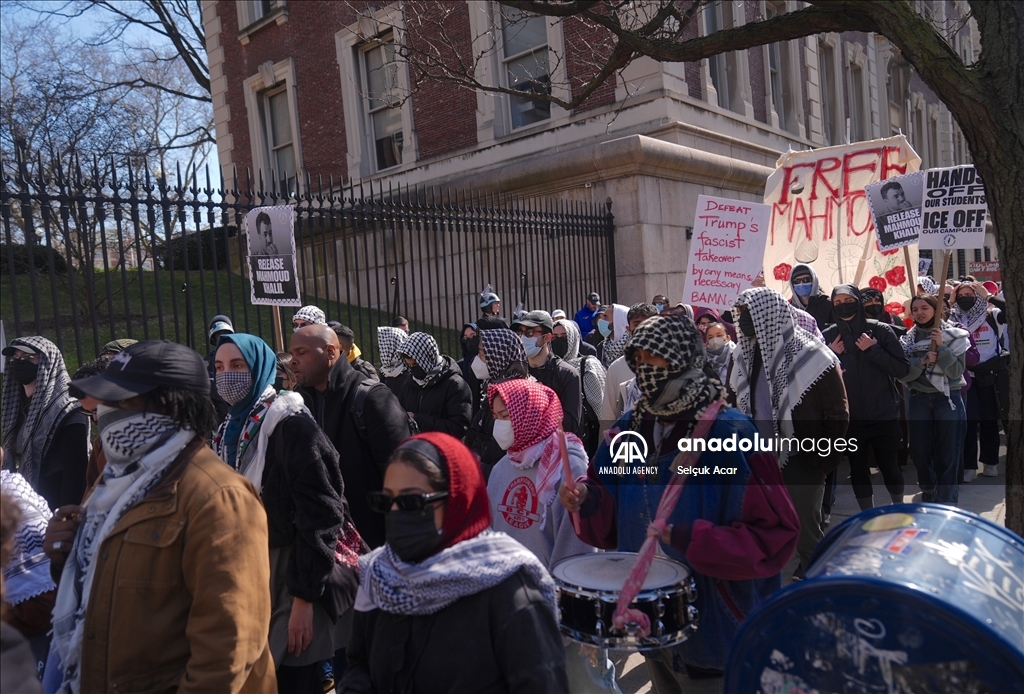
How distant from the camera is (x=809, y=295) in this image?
799 cm

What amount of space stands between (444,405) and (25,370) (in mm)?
2672

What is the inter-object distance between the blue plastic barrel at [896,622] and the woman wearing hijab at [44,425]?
3607 millimetres

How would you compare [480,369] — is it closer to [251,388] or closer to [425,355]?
[425,355]

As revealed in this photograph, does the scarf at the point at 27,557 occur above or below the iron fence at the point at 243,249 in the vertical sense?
below

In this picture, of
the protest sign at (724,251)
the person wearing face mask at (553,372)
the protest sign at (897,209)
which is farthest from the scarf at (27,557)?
the protest sign at (897,209)

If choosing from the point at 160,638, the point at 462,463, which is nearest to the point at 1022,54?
the point at 462,463

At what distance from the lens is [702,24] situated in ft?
46.8

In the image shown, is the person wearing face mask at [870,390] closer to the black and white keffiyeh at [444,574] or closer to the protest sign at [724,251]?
the protest sign at [724,251]

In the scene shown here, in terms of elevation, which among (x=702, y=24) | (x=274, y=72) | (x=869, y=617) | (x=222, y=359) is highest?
(x=274, y=72)

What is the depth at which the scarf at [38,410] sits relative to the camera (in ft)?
A: 13.7

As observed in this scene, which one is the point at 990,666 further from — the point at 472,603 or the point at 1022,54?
the point at 1022,54

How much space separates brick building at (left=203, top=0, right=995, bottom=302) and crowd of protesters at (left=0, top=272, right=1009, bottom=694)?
499cm

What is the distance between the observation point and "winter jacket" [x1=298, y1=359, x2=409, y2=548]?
12.2 ft

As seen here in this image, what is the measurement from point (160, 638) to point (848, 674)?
1.84 metres
